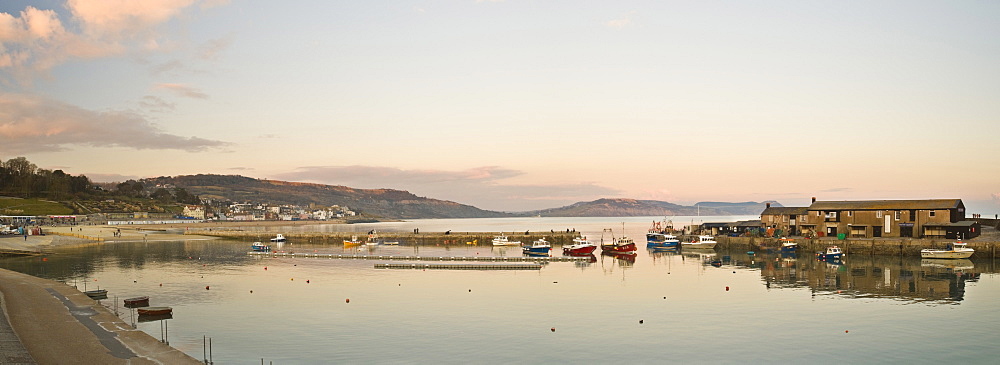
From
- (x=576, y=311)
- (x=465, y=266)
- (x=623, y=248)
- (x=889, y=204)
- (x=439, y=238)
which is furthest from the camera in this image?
(x=439, y=238)

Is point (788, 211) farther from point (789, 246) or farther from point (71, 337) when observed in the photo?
point (71, 337)

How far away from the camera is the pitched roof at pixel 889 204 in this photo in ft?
243

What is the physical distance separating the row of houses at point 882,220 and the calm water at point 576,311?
1256 centimetres

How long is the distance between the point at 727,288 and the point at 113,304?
40018 mm

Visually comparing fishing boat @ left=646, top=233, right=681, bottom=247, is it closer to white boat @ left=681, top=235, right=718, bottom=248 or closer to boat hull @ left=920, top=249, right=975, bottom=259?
white boat @ left=681, top=235, right=718, bottom=248

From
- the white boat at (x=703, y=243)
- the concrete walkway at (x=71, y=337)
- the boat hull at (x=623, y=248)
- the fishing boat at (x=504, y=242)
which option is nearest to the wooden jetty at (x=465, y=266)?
the boat hull at (x=623, y=248)

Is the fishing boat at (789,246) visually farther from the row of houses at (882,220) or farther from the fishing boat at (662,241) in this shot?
the fishing boat at (662,241)

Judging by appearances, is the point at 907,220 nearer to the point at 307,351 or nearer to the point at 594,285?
the point at 594,285

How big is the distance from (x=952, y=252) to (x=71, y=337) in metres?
74.1

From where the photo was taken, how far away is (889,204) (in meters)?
78.1

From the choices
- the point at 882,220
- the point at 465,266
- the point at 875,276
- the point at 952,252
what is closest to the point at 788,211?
the point at 882,220

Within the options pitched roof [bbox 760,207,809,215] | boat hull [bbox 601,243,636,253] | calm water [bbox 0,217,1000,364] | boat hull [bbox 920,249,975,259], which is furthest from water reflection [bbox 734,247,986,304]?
pitched roof [bbox 760,207,809,215]

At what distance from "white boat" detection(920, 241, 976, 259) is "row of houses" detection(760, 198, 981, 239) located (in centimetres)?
692

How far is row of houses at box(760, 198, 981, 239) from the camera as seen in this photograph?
72.7m
